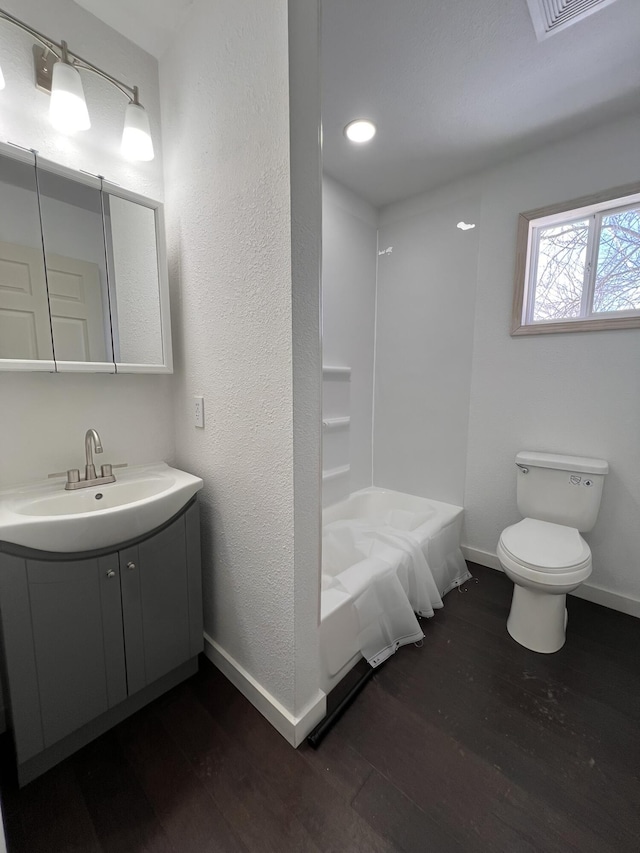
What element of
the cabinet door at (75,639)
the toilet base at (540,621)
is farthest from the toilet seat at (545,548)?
the cabinet door at (75,639)

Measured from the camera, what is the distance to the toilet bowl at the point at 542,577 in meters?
1.48

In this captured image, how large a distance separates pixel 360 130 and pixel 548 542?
229 cm

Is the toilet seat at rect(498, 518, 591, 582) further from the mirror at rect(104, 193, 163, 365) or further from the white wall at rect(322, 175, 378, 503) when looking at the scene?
the mirror at rect(104, 193, 163, 365)

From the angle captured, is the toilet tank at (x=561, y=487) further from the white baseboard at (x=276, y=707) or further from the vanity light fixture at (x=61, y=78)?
the vanity light fixture at (x=61, y=78)

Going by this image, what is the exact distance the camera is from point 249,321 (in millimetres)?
1121

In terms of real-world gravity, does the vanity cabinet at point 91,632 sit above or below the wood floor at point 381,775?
above

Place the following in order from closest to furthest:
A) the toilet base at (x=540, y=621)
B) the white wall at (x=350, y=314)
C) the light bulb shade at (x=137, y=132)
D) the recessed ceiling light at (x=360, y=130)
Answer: the light bulb shade at (x=137, y=132), the toilet base at (x=540, y=621), the recessed ceiling light at (x=360, y=130), the white wall at (x=350, y=314)

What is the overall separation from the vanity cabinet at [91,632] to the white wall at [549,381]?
1.86m

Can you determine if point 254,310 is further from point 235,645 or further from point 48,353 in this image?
point 235,645

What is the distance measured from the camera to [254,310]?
110 cm

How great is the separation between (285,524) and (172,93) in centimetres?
178

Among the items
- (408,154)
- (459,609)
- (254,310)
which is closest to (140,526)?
(254,310)

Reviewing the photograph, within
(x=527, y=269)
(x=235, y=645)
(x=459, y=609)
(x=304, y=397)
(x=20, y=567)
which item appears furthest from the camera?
(x=527, y=269)

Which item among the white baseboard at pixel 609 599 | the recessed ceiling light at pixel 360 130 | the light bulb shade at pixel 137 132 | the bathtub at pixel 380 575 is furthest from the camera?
the white baseboard at pixel 609 599
